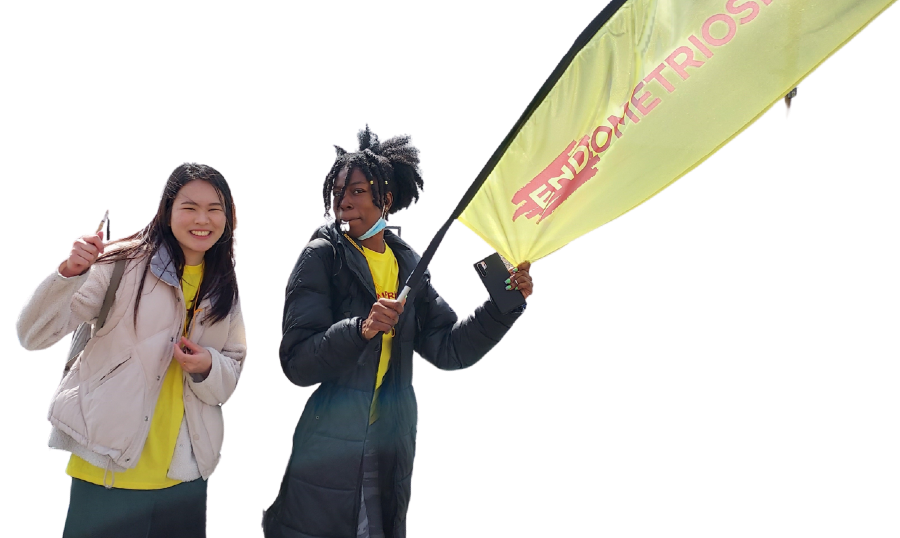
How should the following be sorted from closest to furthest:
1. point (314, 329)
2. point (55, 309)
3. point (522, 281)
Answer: point (55, 309), point (314, 329), point (522, 281)

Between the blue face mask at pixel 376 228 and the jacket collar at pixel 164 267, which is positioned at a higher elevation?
the blue face mask at pixel 376 228

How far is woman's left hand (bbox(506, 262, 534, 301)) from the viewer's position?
3.85 metres

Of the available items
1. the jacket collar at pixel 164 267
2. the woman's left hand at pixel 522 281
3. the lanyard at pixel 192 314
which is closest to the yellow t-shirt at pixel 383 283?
the woman's left hand at pixel 522 281

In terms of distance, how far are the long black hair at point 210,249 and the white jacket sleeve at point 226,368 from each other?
118mm

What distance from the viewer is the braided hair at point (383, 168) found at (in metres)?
3.94

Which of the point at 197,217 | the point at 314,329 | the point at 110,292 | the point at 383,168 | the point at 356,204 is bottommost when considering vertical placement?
the point at 314,329

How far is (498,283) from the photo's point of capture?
3.88 m

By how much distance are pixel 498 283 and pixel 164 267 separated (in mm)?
1614

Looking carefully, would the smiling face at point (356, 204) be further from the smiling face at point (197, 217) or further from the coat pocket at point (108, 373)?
the coat pocket at point (108, 373)

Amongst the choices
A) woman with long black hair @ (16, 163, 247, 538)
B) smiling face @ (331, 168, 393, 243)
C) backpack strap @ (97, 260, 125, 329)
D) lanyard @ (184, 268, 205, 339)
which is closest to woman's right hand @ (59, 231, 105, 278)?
woman with long black hair @ (16, 163, 247, 538)

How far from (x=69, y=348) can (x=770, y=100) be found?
329 centimetres

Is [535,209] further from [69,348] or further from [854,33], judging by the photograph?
[69,348]

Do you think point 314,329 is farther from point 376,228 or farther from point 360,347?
point 376,228

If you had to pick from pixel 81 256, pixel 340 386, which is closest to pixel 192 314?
pixel 81 256
